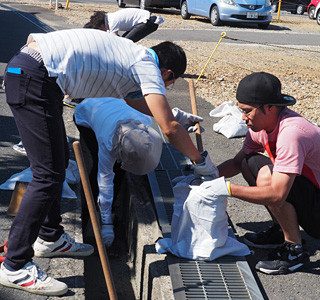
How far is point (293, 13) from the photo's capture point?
26.5m

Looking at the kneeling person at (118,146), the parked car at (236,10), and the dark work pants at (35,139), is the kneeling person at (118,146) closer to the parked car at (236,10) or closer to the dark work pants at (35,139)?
the dark work pants at (35,139)

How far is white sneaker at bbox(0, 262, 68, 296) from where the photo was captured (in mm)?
3004

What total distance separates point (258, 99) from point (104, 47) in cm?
102

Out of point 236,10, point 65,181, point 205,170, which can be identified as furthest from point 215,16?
point 205,170

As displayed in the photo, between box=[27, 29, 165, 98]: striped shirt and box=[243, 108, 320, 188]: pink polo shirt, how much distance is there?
888 millimetres

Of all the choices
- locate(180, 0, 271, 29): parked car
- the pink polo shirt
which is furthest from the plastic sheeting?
locate(180, 0, 271, 29): parked car

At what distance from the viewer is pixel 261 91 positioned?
322cm

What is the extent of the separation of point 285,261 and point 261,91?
1179mm

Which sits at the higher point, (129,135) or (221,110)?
(129,135)

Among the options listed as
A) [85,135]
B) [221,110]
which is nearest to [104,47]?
[85,135]

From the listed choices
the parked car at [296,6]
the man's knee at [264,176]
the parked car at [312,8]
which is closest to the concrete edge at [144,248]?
the man's knee at [264,176]

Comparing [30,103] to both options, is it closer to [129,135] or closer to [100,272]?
[129,135]

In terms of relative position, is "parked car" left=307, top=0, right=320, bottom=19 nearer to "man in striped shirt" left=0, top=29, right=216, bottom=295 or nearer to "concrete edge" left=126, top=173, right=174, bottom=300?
"concrete edge" left=126, top=173, right=174, bottom=300

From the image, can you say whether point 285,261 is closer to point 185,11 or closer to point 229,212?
point 229,212
